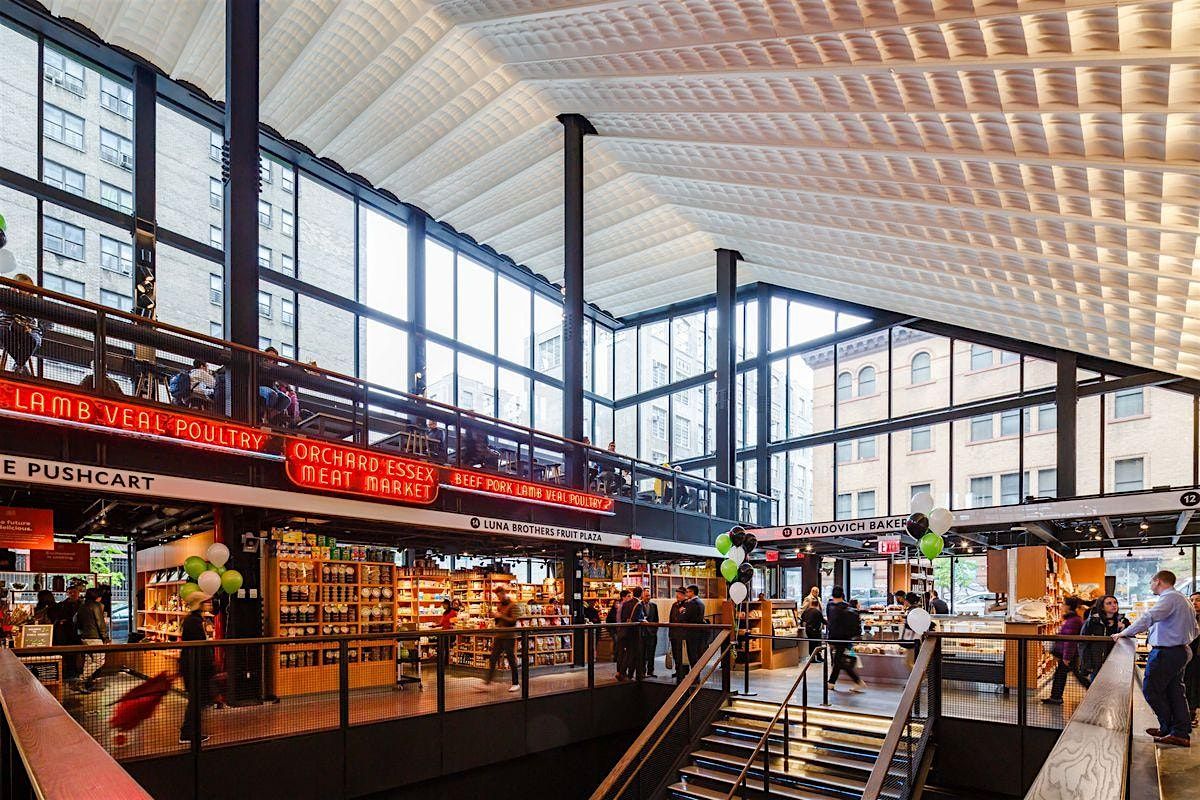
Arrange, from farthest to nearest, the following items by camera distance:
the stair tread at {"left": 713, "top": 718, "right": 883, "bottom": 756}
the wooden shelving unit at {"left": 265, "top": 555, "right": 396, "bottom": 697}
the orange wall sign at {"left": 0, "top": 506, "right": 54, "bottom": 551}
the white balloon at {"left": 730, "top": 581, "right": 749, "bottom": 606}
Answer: the white balloon at {"left": 730, "top": 581, "right": 749, "bottom": 606} < the stair tread at {"left": 713, "top": 718, "right": 883, "bottom": 756} < the orange wall sign at {"left": 0, "top": 506, "right": 54, "bottom": 551} < the wooden shelving unit at {"left": 265, "top": 555, "right": 396, "bottom": 697}

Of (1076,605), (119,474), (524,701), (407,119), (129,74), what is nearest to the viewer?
(119,474)

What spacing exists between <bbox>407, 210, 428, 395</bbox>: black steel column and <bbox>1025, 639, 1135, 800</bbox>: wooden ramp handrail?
728 inches

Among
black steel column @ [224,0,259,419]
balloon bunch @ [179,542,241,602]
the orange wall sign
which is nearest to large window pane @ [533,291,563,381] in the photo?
black steel column @ [224,0,259,419]

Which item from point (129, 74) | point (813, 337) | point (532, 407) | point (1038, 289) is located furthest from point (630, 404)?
point (129, 74)

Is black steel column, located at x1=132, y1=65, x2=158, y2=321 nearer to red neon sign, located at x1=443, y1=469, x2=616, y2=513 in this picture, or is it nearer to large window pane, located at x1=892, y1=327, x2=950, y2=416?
red neon sign, located at x1=443, y1=469, x2=616, y2=513

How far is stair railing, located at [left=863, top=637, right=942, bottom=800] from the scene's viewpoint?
741 cm

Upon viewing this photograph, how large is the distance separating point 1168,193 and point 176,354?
36.2 ft

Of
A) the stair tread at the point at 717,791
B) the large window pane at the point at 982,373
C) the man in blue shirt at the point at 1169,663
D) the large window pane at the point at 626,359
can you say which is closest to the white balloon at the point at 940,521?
the stair tread at the point at 717,791

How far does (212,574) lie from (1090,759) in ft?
29.5

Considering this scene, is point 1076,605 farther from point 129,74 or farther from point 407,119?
point 129,74

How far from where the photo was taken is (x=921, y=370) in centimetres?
2203

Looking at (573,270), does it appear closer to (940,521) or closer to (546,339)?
(546,339)

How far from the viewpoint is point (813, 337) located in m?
24.2

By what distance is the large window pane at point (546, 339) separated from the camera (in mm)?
24625
